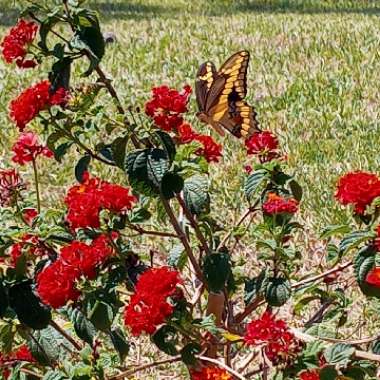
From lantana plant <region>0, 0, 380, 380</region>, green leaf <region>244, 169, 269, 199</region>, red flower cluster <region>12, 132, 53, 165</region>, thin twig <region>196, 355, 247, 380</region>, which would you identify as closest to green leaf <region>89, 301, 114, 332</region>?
lantana plant <region>0, 0, 380, 380</region>

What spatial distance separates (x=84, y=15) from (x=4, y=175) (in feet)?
1.48

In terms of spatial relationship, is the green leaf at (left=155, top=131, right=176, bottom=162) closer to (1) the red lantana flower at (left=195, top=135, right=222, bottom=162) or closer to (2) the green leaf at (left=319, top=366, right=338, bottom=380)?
(1) the red lantana flower at (left=195, top=135, right=222, bottom=162)

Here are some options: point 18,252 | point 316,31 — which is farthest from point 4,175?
point 316,31

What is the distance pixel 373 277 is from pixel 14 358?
80cm

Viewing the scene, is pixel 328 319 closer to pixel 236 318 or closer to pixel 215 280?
pixel 236 318

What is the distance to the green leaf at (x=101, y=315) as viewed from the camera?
164cm

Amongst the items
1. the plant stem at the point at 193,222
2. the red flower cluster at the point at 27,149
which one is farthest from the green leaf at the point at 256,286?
the red flower cluster at the point at 27,149

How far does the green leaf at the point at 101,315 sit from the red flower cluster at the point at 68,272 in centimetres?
5

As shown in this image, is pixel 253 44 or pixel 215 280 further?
pixel 253 44

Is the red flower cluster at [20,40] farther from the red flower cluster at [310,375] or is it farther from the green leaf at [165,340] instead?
the red flower cluster at [310,375]

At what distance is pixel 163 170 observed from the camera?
1.63 meters

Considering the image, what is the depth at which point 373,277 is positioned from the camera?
1587 mm

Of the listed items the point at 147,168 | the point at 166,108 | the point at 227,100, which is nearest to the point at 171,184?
the point at 147,168

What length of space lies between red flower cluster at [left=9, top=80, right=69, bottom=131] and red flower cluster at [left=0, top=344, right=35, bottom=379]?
0.45m
